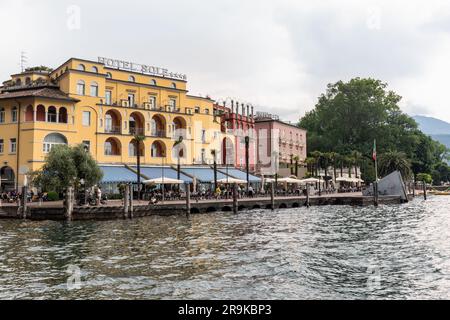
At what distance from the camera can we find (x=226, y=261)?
61.1ft

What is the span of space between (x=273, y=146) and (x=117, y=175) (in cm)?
3237

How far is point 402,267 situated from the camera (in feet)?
57.9

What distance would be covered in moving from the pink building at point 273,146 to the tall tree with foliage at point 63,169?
37424 mm

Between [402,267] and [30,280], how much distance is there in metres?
13.5

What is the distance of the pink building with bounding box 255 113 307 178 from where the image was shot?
241 ft

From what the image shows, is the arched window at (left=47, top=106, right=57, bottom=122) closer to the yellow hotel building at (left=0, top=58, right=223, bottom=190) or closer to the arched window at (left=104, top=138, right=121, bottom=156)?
the yellow hotel building at (left=0, top=58, right=223, bottom=190)

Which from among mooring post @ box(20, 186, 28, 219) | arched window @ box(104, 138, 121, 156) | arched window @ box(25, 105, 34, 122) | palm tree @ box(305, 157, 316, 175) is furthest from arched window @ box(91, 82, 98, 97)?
palm tree @ box(305, 157, 316, 175)

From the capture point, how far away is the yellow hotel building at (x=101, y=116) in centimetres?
4728

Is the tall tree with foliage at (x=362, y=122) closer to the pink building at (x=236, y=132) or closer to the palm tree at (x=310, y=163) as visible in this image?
the palm tree at (x=310, y=163)

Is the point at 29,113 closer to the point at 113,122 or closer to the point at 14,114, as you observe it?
the point at 14,114

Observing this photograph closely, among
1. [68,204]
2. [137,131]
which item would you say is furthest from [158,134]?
[68,204]

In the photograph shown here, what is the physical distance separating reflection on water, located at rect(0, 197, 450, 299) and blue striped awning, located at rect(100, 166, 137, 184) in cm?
1546

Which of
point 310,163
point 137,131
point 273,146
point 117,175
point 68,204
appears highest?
point 137,131
